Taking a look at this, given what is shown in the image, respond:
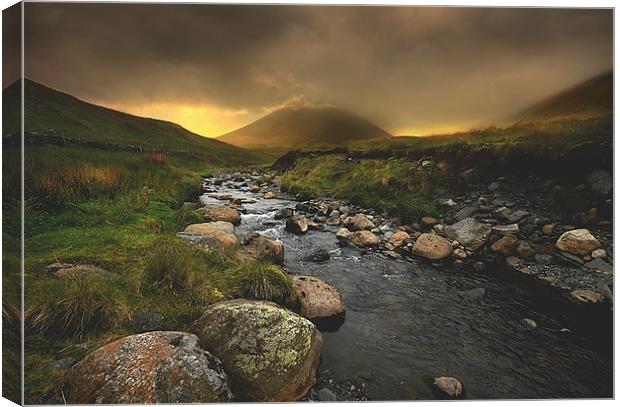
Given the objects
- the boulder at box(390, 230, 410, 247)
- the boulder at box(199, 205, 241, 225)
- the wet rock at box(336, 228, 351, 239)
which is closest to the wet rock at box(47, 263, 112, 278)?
the boulder at box(199, 205, 241, 225)

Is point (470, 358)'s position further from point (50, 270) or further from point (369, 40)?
point (50, 270)

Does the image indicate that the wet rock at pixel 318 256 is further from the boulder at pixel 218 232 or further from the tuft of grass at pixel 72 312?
the tuft of grass at pixel 72 312

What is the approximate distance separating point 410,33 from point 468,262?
2935 mm

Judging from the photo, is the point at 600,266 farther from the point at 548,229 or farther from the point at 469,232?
the point at 469,232

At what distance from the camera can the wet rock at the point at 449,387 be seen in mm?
3055

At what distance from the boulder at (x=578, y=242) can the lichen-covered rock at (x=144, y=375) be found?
3820 mm

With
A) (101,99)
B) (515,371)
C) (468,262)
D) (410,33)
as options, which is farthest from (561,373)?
(101,99)

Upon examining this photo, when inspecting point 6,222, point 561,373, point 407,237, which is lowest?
point 561,373

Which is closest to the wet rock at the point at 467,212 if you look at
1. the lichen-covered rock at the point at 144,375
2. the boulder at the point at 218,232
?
the boulder at the point at 218,232

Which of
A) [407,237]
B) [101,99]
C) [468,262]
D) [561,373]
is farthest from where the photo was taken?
[407,237]

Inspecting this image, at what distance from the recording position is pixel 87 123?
3586 millimetres

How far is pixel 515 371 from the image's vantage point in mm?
3178

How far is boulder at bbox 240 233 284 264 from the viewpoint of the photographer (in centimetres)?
427

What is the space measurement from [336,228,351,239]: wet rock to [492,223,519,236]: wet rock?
6.53ft
